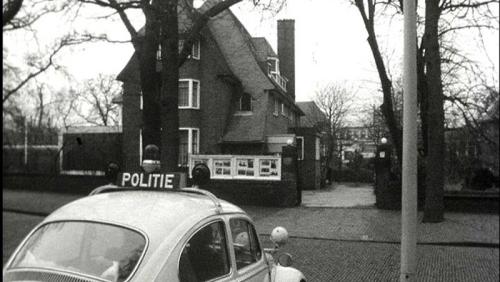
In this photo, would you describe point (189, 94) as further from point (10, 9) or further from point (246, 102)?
point (10, 9)

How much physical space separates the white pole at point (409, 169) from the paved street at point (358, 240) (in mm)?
457

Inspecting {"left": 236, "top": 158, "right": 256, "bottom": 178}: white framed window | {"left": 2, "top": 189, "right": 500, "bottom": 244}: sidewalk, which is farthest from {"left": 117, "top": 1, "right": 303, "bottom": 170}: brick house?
{"left": 2, "top": 189, "right": 500, "bottom": 244}: sidewalk

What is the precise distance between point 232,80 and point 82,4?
1290cm

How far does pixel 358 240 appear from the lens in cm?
930

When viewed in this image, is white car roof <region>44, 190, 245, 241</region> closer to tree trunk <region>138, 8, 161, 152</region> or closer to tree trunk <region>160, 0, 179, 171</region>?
tree trunk <region>160, 0, 179, 171</region>

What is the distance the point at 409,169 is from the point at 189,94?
730 inches

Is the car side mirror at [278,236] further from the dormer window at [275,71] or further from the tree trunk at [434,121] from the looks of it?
the dormer window at [275,71]

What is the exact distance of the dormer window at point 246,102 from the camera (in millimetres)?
22281

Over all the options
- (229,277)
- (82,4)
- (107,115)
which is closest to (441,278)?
(229,277)

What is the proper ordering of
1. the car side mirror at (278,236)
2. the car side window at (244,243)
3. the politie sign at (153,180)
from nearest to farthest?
the politie sign at (153,180), the car side window at (244,243), the car side mirror at (278,236)

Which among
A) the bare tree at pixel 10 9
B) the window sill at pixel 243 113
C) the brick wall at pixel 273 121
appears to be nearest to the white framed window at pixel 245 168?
the brick wall at pixel 273 121

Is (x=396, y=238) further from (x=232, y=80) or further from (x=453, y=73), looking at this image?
(x=232, y=80)

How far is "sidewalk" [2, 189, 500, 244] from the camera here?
8.91 metres

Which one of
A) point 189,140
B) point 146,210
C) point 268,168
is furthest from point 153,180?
point 189,140
